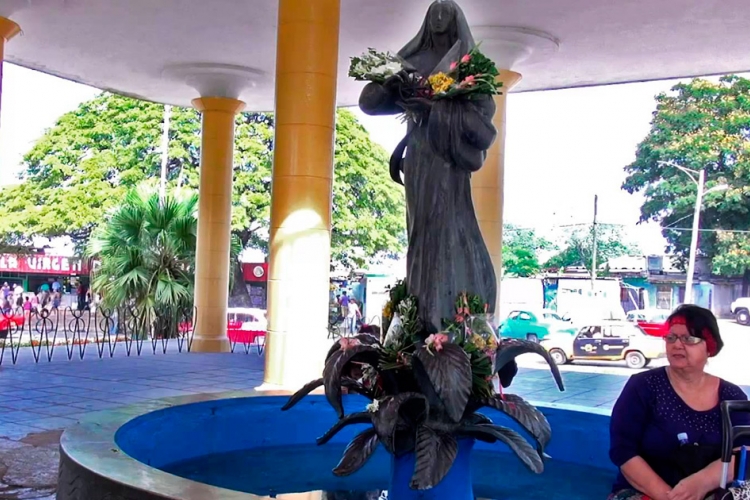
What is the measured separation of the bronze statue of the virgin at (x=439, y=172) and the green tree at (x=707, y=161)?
26.6 metres

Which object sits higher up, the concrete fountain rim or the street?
the concrete fountain rim

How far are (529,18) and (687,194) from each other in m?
21.1

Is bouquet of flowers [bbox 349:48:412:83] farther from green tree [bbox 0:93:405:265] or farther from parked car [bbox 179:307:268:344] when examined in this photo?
green tree [bbox 0:93:405:265]

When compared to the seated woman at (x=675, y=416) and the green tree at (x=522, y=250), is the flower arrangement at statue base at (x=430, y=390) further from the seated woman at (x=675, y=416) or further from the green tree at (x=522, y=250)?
the green tree at (x=522, y=250)

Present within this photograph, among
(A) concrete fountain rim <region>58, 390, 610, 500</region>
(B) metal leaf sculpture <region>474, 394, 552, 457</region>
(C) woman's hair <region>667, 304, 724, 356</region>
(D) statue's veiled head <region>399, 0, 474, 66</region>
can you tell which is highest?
(D) statue's veiled head <region>399, 0, 474, 66</region>

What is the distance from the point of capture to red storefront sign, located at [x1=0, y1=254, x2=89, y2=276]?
30109mm

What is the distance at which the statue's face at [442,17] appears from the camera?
4.02 m

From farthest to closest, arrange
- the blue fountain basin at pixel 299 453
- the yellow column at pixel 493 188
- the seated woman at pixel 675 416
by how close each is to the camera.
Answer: the yellow column at pixel 493 188 < the blue fountain basin at pixel 299 453 < the seated woman at pixel 675 416

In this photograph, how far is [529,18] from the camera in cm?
1146

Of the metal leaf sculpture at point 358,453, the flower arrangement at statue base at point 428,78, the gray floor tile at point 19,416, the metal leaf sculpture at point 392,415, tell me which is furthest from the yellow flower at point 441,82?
the gray floor tile at point 19,416

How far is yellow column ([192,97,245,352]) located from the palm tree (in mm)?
1711

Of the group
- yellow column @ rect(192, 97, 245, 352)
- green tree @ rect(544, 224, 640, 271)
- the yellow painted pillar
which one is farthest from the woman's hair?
green tree @ rect(544, 224, 640, 271)

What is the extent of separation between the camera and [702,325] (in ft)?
9.62

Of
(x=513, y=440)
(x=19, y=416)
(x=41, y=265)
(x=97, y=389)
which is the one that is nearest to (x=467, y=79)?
(x=513, y=440)
